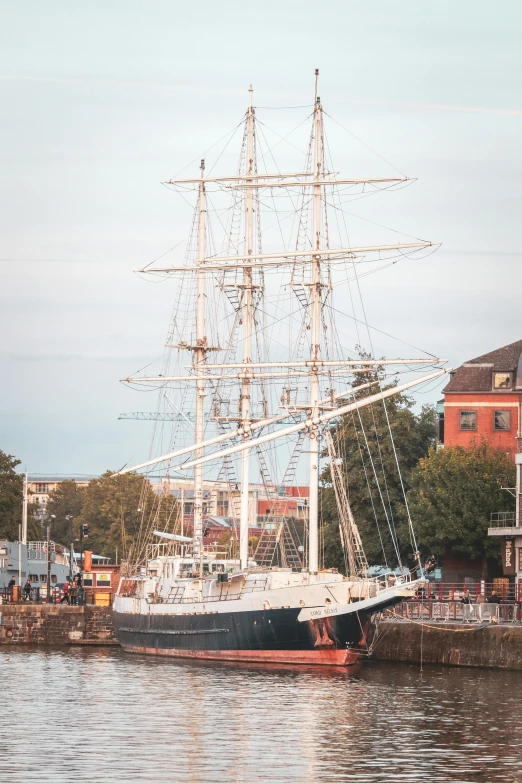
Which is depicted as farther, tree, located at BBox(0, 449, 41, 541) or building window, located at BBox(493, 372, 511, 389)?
tree, located at BBox(0, 449, 41, 541)

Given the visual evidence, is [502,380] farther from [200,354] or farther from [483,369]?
[200,354]

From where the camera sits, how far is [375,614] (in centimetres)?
6475

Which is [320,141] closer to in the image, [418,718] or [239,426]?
[239,426]

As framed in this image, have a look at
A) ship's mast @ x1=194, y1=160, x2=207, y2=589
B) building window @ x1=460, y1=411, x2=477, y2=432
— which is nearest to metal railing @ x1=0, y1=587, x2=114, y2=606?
ship's mast @ x1=194, y1=160, x2=207, y2=589

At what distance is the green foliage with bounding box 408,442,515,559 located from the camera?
281 ft

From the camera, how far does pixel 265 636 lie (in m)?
66.0

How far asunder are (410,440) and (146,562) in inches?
859

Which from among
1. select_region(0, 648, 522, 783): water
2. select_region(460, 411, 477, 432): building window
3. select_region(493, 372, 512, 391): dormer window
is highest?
select_region(493, 372, 512, 391): dormer window

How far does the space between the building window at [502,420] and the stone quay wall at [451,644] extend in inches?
1143

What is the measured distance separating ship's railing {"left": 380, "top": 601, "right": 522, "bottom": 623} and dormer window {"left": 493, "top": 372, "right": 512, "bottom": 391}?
85.8 feet

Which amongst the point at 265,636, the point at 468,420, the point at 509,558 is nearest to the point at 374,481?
the point at 468,420

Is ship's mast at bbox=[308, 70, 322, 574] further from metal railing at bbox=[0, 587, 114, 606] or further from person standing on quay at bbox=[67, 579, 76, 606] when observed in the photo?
person standing on quay at bbox=[67, 579, 76, 606]

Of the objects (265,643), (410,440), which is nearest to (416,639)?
(265,643)

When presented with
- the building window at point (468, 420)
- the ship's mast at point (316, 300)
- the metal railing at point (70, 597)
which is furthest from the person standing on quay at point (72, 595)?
the building window at point (468, 420)
